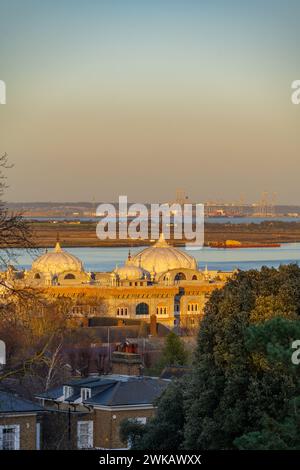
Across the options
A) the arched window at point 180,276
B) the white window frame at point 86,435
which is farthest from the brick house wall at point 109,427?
the arched window at point 180,276

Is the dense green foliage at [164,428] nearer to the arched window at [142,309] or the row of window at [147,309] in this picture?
the row of window at [147,309]

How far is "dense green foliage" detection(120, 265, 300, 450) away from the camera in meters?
26.7

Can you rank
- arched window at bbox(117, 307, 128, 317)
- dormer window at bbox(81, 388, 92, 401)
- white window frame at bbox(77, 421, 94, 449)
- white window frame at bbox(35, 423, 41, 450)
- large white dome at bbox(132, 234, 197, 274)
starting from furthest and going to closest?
large white dome at bbox(132, 234, 197, 274), arched window at bbox(117, 307, 128, 317), dormer window at bbox(81, 388, 92, 401), white window frame at bbox(77, 421, 94, 449), white window frame at bbox(35, 423, 41, 450)

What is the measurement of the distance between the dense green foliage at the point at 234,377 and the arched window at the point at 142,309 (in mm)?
68105

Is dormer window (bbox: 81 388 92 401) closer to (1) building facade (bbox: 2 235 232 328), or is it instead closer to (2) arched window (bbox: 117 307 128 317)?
(1) building facade (bbox: 2 235 232 328)

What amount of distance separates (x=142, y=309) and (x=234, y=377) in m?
71.9

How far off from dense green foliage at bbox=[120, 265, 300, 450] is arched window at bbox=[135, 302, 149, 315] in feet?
223

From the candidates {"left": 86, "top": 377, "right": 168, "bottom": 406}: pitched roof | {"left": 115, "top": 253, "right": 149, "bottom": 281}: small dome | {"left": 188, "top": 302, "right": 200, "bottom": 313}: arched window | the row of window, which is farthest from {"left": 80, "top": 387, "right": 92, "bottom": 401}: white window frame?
{"left": 115, "top": 253, "right": 149, "bottom": 281}: small dome

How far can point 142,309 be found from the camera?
3903 inches

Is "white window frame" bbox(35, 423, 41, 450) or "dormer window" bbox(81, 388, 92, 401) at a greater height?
"dormer window" bbox(81, 388, 92, 401)

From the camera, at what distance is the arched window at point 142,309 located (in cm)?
9856

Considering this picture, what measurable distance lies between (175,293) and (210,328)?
7110 cm

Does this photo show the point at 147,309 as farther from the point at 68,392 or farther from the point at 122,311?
the point at 68,392
